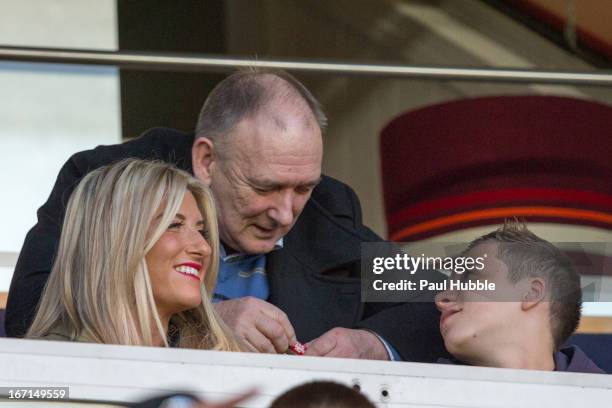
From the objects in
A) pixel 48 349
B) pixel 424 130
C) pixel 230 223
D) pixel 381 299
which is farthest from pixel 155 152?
pixel 424 130

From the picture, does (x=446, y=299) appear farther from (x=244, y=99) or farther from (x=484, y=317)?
(x=244, y=99)

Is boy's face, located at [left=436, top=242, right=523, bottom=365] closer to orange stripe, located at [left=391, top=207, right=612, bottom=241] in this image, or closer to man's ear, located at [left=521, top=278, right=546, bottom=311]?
man's ear, located at [left=521, top=278, right=546, bottom=311]

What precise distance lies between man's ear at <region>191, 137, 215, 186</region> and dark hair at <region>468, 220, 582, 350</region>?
66 centimetres

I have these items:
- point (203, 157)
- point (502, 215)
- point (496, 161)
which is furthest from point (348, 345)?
point (496, 161)

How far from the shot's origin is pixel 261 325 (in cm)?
271

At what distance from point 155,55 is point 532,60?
8.52 feet

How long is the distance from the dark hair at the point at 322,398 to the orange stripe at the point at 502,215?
2472 millimetres

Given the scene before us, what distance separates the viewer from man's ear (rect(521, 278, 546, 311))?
2.67 meters

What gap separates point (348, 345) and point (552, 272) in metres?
0.40

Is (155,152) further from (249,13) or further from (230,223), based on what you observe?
(249,13)

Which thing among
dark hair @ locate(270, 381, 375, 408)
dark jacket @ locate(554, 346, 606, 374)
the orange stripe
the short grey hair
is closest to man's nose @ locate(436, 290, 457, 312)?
dark jacket @ locate(554, 346, 606, 374)

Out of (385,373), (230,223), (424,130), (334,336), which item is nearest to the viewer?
(385,373)

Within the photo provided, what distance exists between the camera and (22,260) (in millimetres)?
2883

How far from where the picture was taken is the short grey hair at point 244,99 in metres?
3.13
